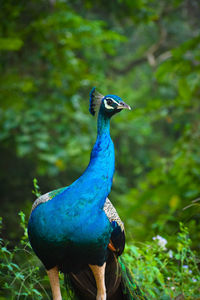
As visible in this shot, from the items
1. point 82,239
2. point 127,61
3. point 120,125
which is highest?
point 127,61

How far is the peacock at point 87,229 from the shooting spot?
6.15 feet

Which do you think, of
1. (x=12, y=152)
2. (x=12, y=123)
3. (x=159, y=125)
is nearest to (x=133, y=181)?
(x=159, y=125)

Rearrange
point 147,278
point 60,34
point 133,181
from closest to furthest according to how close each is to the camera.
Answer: point 147,278, point 60,34, point 133,181

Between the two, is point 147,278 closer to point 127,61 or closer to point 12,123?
→ point 12,123

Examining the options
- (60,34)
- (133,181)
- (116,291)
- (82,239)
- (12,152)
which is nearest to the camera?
(82,239)

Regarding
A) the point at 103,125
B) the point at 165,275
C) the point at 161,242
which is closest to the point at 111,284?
the point at 161,242

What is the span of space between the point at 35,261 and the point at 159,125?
9581mm

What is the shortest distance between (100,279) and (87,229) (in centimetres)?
33

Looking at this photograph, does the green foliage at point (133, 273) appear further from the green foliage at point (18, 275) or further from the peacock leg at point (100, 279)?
the peacock leg at point (100, 279)

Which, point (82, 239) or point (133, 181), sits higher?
point (133, 181)

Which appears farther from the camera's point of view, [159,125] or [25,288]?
[159,125]

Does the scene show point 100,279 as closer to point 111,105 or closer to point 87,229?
point 87,229

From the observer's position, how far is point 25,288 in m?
2.05

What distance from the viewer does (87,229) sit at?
6.13 feet
